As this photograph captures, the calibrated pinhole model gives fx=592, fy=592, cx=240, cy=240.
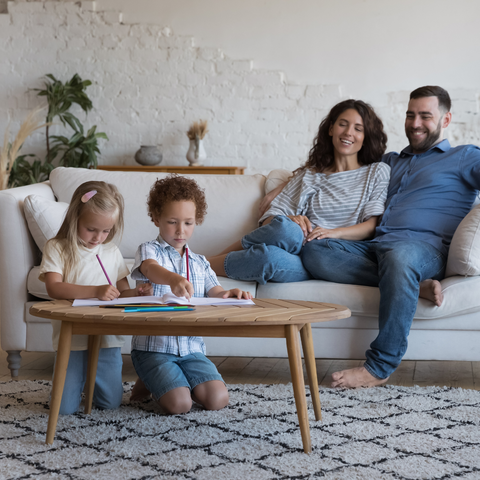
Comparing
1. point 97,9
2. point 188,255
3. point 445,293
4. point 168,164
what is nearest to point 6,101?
point 97,9

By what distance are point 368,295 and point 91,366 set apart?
102cm

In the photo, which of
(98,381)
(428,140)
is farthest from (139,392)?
(428,140)

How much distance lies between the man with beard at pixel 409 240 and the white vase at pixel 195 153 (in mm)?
2209

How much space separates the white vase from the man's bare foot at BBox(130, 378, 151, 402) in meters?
2.96

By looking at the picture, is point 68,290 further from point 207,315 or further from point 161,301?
point 207,315

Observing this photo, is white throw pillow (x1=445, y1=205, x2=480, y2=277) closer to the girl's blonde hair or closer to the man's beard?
the man's beard

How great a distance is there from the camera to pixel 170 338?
5.90 ft

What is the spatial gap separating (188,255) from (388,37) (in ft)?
11.4

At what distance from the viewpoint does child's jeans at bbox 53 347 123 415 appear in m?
1.76


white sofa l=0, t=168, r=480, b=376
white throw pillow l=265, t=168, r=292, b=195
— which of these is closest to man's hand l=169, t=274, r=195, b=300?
white sofa l=0, t=168, r=480, b=376

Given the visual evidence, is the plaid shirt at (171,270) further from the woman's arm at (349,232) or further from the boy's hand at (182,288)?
the woman's arm at (349,232)

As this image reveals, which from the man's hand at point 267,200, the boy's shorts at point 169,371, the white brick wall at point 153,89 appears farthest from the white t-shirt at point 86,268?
the white brick wall at point 153,89

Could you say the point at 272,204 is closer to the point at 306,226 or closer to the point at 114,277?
the point at 306,226

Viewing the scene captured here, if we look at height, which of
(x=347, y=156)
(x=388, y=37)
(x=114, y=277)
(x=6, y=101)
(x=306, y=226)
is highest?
(x=388, y=37)
